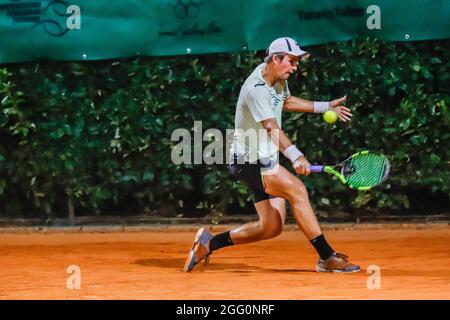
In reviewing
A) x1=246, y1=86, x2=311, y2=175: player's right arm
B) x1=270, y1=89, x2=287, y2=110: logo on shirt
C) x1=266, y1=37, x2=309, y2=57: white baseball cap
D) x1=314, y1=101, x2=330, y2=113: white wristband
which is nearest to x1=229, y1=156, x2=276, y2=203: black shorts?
x1=246, y1=86, x2=311, y2=175: player's right arm

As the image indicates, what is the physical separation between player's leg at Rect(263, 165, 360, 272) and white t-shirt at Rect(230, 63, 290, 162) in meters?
0.21

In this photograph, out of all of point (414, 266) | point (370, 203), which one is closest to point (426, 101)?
point (370, 203)

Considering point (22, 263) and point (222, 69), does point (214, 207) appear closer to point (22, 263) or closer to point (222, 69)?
point (222, 69)

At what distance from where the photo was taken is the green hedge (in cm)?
1154

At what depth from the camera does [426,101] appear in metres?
11.5

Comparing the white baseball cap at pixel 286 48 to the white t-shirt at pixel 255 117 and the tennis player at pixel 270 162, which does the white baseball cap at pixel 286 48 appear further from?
the white t-shirt at pixel 255 117

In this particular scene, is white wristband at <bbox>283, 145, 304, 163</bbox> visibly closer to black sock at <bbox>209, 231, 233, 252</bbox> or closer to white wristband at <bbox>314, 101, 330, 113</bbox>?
white wristband at <bbox>314, 101, 330, 113</bbox>

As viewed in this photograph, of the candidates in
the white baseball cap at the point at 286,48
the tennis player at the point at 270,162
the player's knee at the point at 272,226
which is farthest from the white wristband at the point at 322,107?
the player's knee at the point at 272,226

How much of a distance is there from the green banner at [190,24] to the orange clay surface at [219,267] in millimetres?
1816

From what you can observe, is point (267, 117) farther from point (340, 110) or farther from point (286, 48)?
point (340, 110)

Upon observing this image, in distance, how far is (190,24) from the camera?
11.6 m

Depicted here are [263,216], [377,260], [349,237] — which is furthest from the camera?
[349,237]
